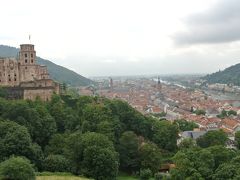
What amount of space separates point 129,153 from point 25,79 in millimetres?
22969

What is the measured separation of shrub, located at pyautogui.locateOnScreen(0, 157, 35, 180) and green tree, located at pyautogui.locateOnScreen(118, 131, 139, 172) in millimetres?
18136

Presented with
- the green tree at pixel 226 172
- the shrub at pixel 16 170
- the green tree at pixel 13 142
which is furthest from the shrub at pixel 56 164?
the green tree at pixel 226 172

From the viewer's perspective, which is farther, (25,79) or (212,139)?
(25,79)

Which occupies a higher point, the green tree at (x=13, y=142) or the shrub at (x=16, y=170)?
the green tree at (x=13, y=142)

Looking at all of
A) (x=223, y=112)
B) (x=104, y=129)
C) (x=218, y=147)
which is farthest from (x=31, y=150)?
(x=223, y=112)

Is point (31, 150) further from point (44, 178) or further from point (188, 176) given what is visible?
point (188, 176)

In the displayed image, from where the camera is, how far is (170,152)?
2341 inches

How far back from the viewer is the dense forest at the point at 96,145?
41656mm

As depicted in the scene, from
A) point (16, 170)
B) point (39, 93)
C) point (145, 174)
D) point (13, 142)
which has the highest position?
point (39, 93)

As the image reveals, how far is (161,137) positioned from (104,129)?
37.5 feet

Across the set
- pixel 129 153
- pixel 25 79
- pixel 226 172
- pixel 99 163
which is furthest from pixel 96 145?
pixel 25 79

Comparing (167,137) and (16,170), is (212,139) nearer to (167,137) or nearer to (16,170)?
(167,137)

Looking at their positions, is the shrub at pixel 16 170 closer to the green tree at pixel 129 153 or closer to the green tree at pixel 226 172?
the green tree at pixel 226 172

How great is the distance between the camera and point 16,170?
116 feet
